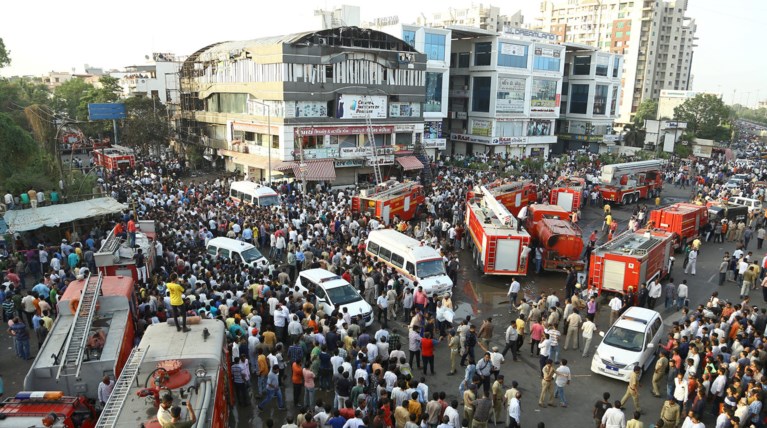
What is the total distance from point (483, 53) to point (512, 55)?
2.99 meters

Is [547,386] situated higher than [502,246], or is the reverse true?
[502,246]

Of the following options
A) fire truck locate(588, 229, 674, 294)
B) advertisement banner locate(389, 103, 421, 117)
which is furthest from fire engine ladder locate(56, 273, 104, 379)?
advertisement banner locate(389, 103, 421, 117)

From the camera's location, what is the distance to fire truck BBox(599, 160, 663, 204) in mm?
33906

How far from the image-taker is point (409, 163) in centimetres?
4125

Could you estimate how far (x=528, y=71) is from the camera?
55.1 m

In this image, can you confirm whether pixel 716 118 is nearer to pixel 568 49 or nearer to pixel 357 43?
pixel 568 49

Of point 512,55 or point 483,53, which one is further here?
point 483,53

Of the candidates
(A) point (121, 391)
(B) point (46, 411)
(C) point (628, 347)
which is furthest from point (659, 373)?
(B) point (46, 411)

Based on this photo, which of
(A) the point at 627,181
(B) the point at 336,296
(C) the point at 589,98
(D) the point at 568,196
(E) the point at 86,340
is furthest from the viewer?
(C) the point at 589,98

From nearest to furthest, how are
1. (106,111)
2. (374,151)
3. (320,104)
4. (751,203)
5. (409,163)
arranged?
(751,203) < (320,104) < (374,151) < (409,163) < (106,111)

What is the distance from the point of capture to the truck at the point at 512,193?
27.3 metres

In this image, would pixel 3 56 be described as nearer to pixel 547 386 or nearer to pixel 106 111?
pixel 106 111

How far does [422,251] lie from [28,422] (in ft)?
38.5

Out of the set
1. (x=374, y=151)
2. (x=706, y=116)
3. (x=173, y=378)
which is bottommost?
(x=173, y=378)
